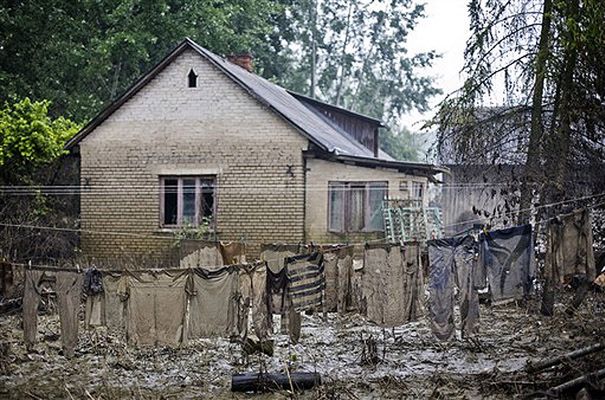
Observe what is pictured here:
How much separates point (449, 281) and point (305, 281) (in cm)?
193

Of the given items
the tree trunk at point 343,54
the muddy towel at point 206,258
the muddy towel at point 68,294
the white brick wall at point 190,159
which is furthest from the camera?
the tree trunk at point 343,54

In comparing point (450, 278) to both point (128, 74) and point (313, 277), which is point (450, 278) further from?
point (128, 74)

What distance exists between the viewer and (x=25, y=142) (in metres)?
18.2

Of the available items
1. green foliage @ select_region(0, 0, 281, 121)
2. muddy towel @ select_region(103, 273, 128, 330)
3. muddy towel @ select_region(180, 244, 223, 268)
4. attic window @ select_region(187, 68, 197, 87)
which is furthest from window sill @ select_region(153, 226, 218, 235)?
green foliage @ select_region(0, 0, 281, 121)

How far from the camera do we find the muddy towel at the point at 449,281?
970 centimetres

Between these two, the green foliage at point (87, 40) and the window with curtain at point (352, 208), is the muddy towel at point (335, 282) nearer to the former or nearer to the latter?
the window with curtain at point (352, 208)

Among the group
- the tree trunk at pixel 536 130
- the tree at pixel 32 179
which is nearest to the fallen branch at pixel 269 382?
the tree trunk at pixel 536 130

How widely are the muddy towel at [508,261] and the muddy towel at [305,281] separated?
2.30 m

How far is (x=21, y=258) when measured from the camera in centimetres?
1659

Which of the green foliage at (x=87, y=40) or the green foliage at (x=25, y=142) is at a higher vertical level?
the green foliage at (x=87, y=40)

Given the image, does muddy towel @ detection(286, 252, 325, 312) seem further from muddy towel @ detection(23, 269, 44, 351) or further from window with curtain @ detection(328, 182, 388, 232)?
window with curtain @ detection(328, 182, 388, 232)

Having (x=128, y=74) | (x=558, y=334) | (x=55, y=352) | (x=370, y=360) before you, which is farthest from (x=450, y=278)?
(x=128, y=74)

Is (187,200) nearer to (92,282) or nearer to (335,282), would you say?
(335,282)

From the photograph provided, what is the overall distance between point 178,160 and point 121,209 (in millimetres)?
2015
